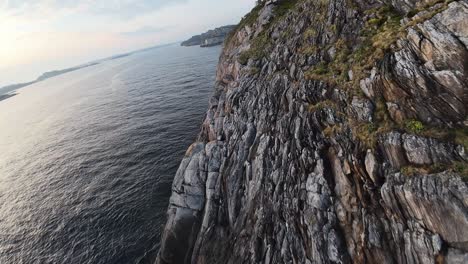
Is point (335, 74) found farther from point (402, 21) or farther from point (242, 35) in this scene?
point (242, 35)

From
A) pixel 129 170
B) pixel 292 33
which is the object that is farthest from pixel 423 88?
pixel 129 170

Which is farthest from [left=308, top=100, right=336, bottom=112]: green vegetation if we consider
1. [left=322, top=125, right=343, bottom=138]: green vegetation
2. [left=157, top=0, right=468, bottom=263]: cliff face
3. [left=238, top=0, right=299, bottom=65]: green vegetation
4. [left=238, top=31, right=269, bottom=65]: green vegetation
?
[left=238, top=31, right=269, bottom=65]: green vegetation

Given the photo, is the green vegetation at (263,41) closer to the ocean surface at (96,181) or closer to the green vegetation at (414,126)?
the ocean surface at (96,181)

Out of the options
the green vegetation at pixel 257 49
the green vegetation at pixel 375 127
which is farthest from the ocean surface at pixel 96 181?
the green vegetation at pixel 375 127

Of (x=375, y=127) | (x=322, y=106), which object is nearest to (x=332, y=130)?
(x=322, y=106)

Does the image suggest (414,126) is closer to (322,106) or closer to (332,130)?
(332,130)

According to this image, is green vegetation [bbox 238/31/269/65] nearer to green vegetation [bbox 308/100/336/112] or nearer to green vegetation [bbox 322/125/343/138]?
green vegetation [bbox 308/100/336/112]
